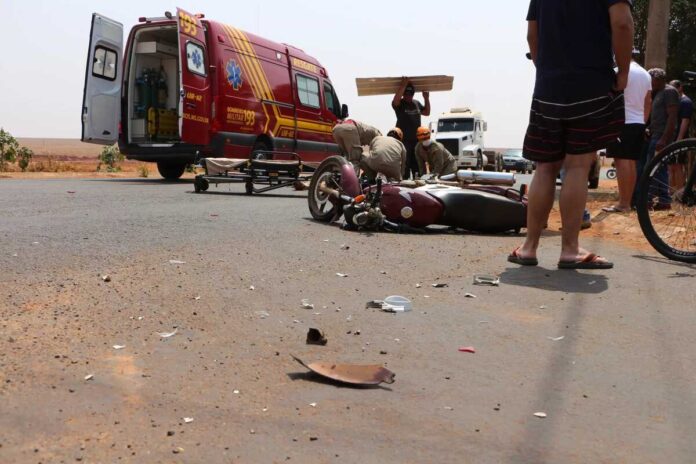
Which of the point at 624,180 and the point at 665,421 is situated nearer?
the point at 665,421

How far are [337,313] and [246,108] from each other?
1086 cm

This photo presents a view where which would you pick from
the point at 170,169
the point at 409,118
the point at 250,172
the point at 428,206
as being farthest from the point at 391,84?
the point at 428,206

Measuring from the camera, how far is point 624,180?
760 centimetres

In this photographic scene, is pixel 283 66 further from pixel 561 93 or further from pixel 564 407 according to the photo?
pixel 564 407

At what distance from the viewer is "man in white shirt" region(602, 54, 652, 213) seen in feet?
24.2

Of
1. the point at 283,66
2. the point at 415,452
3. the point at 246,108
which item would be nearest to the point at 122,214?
the point at 415,452

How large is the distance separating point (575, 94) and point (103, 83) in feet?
36.2

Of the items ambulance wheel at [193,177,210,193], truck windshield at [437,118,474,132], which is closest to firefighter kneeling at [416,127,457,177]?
ambulance wheel at [193,177,210,193]

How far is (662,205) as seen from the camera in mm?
5410

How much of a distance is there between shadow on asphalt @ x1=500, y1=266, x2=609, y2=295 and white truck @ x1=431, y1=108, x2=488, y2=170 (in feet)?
88.0

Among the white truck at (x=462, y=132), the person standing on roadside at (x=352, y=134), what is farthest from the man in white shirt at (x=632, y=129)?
the white truck at (x=462, y=132)

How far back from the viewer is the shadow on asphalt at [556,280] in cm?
421

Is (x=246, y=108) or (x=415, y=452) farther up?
(x=246, y=108)

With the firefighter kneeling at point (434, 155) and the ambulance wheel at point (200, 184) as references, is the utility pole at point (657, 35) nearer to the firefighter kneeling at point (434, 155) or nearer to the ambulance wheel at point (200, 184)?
the firefighter kneeling at point (434, 155)
